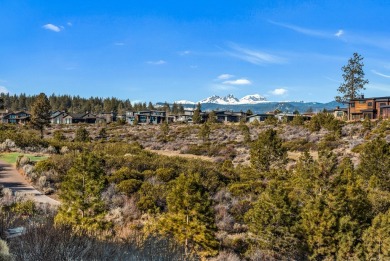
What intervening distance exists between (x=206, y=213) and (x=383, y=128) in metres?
42.4

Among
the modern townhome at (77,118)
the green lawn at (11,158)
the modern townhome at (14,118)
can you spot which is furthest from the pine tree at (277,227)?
the modern townhome at (14,118)

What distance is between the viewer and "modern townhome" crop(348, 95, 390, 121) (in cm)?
6175

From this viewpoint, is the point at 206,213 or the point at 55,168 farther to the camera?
the point at 55,168

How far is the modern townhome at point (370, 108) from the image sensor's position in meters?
61.8

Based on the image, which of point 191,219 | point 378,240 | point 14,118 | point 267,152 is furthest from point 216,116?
point 378,240

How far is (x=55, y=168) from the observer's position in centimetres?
2131

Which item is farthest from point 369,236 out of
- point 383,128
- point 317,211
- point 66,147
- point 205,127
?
point 205,127

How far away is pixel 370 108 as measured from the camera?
6406cm

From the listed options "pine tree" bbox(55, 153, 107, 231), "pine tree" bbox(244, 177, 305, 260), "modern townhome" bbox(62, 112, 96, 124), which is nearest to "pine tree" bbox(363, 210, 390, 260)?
"pine tree" bbox(244, 177, 305, 260)

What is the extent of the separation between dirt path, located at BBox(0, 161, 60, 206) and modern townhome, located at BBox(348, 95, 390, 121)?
59.3 metres

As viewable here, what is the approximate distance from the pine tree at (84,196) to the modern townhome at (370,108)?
59.7 m

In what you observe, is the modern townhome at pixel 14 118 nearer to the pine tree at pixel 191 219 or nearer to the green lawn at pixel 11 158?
the green lawn at pixel 11 158

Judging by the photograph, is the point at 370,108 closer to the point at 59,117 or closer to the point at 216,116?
the point at 216,116

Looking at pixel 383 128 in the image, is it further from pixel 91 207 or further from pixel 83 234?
pixel 83 234
